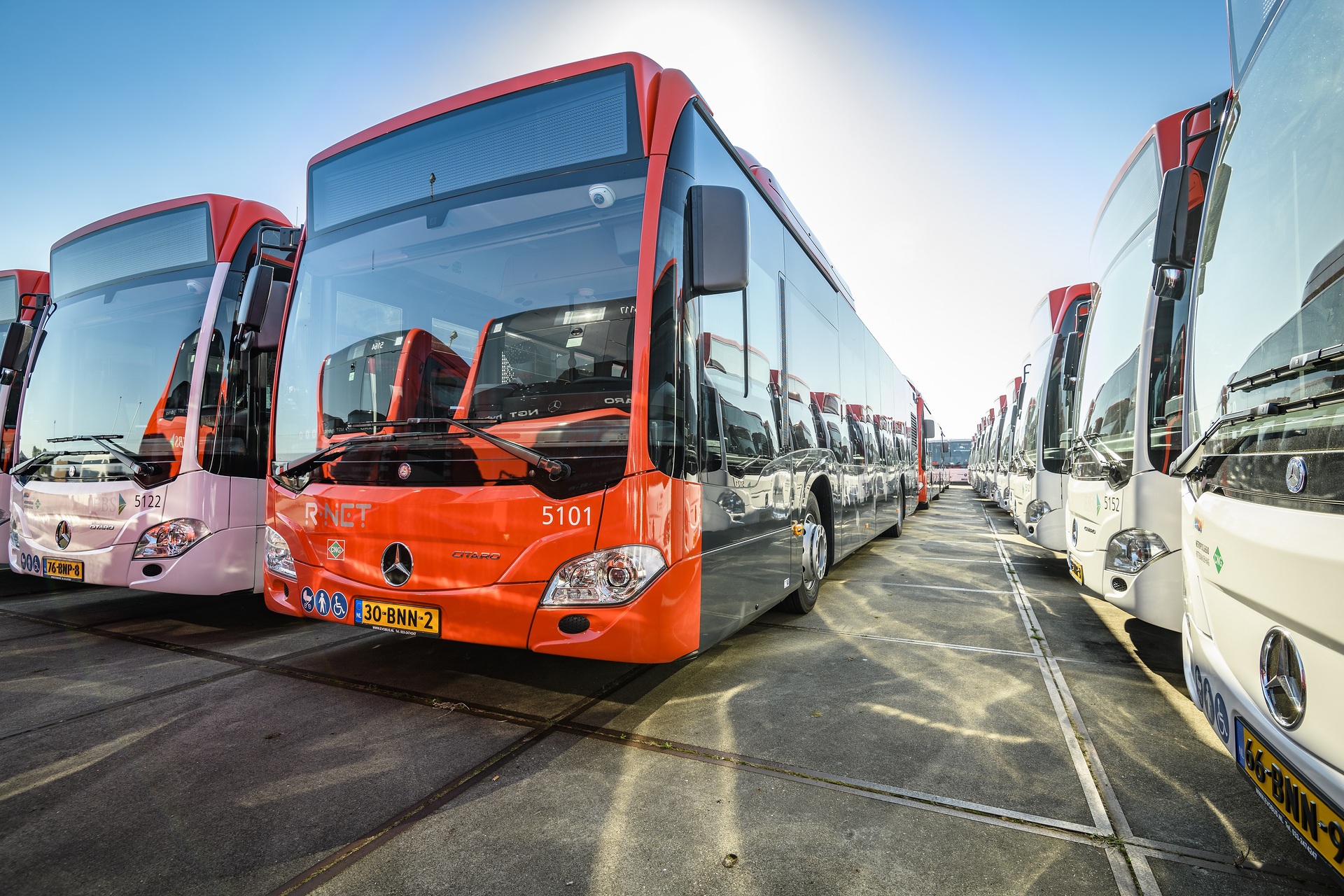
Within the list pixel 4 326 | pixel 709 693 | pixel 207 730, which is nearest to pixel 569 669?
pixel 709 693

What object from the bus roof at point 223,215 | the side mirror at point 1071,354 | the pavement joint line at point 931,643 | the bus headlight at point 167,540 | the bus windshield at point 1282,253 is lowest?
the pavement joint line at point 931,643

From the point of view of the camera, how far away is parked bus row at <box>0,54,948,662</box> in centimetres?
309

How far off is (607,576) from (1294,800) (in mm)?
2283

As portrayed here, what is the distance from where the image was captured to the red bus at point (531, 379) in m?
3.07

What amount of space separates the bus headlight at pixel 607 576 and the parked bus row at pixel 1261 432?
6.73 feet

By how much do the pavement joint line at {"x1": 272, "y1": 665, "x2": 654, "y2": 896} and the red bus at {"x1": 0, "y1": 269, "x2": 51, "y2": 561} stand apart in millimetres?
5892

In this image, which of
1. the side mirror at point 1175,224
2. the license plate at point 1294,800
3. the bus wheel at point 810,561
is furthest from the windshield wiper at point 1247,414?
the bus wheel at point 810,561

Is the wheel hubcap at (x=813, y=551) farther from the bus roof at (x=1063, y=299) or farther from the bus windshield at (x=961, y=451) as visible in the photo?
the bus windshield at (x=961, y=451)

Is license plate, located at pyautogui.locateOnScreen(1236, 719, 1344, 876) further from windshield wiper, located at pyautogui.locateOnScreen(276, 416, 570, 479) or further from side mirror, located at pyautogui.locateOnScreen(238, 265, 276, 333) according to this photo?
side mirror, located at pyautogui.locateOnScreen(238, 265, 276, 333)

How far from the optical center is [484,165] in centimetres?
356

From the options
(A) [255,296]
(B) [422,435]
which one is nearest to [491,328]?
(B) [422,435]

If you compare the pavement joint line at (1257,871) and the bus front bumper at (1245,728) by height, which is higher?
the bus front bumper at (1245,728)

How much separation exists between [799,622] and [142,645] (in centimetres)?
473

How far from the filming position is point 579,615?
9.98 ft
